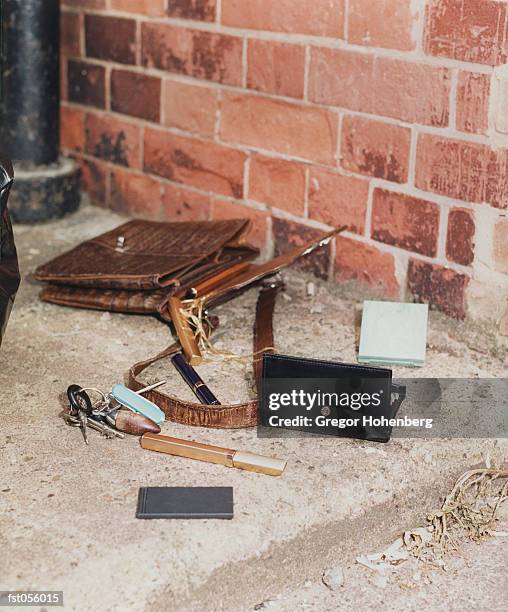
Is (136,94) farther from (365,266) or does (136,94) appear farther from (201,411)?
(201,411)

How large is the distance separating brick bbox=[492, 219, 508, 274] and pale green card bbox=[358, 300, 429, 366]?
21 centimetres

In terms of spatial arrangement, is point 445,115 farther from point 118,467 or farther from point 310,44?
point 118,467

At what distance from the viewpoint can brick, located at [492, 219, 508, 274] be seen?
234cm

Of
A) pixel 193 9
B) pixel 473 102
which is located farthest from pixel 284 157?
pixel 473 102

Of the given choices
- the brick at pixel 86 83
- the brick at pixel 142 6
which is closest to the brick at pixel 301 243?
the brick at pixel 142 6

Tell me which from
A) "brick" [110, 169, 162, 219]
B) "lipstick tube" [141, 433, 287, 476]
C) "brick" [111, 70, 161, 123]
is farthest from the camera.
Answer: "brick" [110, 169, 162, 219]

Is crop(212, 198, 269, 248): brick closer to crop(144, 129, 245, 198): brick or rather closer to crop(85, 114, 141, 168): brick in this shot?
crop(144, 129, 245, 198): brick

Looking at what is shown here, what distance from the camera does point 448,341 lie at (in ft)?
8.05

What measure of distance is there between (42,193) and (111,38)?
566 millimetres

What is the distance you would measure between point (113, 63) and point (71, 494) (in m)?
1.90

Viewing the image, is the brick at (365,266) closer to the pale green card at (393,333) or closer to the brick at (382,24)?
the pale green card at (393,333)

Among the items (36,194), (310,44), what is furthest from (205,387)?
(36,194)

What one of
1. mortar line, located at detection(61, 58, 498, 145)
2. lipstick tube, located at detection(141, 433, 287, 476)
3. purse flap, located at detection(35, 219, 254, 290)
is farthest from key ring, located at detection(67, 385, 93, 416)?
mortar line, located at detection(61, 58, 498, 145)

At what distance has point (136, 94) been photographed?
3.25m
